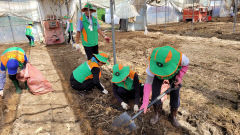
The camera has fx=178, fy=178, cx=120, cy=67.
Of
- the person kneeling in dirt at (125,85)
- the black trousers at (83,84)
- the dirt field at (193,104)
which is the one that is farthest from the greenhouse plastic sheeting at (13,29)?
the person kneeling in dirt at (125,85)

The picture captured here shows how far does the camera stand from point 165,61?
161 cm

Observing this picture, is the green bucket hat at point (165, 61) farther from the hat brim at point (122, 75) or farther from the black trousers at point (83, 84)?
the black trousers at point (83, 84)

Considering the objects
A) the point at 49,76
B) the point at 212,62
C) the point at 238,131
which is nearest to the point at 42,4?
the point at 49,76

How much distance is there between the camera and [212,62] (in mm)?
4543

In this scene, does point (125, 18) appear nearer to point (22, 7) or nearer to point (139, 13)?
point (139, 13)

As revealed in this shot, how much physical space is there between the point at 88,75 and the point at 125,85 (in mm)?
741

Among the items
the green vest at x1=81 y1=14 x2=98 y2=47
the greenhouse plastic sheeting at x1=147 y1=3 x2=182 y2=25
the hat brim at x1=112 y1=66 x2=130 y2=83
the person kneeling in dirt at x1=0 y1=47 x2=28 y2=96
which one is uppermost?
the greenhouse plastic sheeting at x1=147 y1=3 x2=182 y2=25

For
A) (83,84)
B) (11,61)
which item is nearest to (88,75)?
(83,84)

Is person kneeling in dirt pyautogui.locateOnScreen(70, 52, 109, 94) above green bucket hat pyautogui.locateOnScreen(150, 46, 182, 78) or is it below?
below

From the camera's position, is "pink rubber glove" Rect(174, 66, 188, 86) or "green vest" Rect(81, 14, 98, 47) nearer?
"pink rubber glove" Rect(174, 66, 188, 86)

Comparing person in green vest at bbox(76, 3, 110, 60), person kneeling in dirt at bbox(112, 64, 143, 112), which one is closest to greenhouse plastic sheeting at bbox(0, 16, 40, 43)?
person in green vest at bbox(76, 3, 110, 60)

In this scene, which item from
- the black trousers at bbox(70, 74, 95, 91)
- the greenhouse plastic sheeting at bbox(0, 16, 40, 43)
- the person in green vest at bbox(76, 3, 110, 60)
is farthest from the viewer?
the greenhouse plastic sheeting at bbox(0, 16, 40, 43)

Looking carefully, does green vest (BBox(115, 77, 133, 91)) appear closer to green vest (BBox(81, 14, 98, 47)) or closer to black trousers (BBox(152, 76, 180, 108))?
black trousers (BBox(152, 76, 180, 108))

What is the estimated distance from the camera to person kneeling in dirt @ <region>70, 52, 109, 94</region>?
2.81 metres
